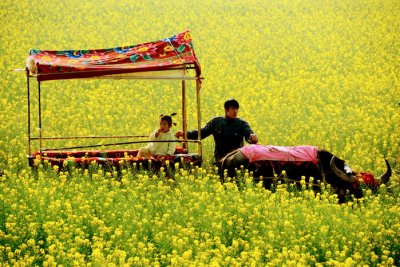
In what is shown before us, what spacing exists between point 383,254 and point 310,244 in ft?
2.23

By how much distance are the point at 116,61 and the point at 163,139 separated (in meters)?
1.26

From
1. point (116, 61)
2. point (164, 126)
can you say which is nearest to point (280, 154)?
point (164, 126)

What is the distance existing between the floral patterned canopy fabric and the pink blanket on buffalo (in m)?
1.30

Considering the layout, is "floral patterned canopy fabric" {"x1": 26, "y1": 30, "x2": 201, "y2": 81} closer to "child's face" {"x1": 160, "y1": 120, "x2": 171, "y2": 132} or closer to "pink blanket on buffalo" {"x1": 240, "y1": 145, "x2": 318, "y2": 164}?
"child's face" {"x1": 160, "y1": 120, "x2": 171, "y2": 132}

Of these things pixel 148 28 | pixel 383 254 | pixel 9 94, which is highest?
pixel 148 28

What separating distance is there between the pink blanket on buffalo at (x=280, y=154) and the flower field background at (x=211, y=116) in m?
0.32

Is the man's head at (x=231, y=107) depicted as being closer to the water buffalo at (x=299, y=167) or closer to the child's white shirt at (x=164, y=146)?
the child's white shirt at (x=164, y=146)

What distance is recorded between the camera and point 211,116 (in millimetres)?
15695

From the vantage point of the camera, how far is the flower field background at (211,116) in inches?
301

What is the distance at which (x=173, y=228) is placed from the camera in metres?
7.93

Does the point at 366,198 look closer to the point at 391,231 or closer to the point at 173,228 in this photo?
the point at 391,231

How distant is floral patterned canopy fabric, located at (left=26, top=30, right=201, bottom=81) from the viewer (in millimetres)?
10070

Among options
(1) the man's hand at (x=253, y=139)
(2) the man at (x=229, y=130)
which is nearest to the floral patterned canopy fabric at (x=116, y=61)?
(2) the man at (x=229, y=130)

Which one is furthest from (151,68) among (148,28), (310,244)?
(148,28)
